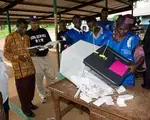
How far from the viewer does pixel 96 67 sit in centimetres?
152

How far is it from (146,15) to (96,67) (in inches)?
497

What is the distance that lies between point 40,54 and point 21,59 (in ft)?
1.88

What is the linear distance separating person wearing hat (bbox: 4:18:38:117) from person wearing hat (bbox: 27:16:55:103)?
274 mm

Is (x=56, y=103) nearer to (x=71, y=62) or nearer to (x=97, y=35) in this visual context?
(x=71, y=62)

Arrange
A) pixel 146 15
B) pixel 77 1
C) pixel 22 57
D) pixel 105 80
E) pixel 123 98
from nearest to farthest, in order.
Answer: pixel 123 98, pixel 105 80, pixel 22 57, pixel 77 1, pixel 146 15

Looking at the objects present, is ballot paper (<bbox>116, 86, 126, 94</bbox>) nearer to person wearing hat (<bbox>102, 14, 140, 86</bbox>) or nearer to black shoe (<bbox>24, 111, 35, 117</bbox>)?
person wearing hat (<bbox>102, 14, 140, 86</bbox>)

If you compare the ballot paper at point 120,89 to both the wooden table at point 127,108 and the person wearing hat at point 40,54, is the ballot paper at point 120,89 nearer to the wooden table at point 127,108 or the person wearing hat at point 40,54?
the wooden table at point 127,108

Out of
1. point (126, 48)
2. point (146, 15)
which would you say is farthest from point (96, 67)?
point (146, 15)

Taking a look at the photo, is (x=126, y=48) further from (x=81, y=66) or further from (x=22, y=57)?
(x=22, y=57)

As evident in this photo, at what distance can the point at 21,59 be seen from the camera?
2.56 m

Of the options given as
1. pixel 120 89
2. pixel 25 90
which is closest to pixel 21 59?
pixel 25 90

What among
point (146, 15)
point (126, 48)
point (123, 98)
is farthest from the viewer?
point (146, 15)

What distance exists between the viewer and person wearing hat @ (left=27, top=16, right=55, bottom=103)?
9.82 ft

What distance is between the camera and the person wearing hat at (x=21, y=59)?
256cm
